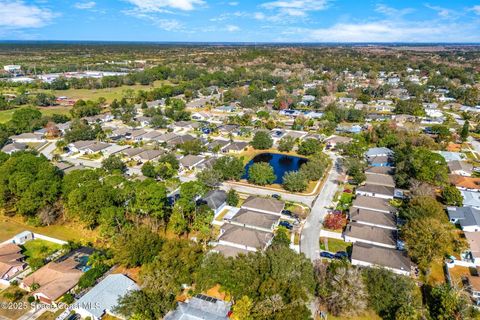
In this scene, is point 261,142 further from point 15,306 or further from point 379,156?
point 15,306

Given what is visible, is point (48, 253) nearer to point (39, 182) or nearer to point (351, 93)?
point (39, 182)

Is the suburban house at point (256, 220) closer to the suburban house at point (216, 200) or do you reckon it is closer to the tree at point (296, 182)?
the suburban house at point (216, 200)

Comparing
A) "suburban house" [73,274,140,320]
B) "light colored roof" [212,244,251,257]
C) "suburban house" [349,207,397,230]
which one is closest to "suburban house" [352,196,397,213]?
"suburban house" [349,207,397,230]

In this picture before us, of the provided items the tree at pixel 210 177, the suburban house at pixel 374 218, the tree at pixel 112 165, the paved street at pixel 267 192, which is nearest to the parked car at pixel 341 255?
the suburban house at pixel 374 218

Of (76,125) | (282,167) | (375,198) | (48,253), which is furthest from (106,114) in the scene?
(375,198)

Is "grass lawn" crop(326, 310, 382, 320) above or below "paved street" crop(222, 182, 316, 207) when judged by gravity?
below

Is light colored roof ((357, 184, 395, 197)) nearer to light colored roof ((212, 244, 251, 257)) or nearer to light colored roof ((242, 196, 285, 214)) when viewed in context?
light colored roof ((242, 196, 285, 214))
